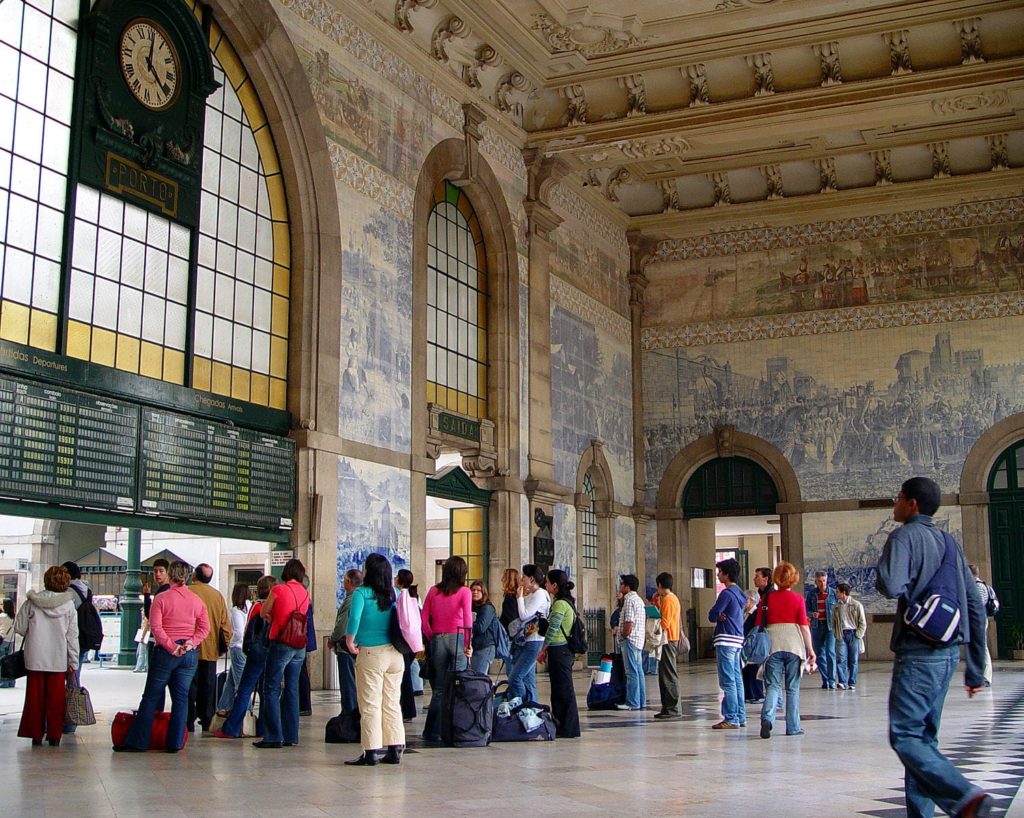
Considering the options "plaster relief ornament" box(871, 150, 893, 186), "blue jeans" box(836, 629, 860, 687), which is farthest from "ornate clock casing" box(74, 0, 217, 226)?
"plaster relief ornament" box(871, 150, 893, 186)

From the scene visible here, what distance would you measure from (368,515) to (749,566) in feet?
92.7

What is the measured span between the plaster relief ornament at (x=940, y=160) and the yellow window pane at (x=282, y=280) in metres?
15.0

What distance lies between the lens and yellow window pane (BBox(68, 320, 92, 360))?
13.3 meters

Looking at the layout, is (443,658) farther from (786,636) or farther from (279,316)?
(279,316)

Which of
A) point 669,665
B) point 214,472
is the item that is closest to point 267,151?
point 214,472

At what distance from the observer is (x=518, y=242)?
76.6 feet

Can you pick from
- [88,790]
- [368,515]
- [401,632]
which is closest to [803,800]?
[401,632]

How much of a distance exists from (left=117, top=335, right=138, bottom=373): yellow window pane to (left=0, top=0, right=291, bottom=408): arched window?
0.02 metres

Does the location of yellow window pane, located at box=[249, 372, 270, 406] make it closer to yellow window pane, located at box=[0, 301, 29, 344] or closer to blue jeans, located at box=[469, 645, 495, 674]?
yellow window pane, located at box=[0, 301, 29, 344]

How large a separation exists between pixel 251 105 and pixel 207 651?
8.26 m

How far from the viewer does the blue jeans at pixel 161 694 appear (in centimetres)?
948

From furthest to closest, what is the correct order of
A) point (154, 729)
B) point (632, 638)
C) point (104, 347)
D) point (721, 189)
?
point (721, 189) < point (104, 347) < point (632, 638) < point (154, 729)

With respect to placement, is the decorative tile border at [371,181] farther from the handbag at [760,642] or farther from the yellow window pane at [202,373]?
the handbag at [760,642]

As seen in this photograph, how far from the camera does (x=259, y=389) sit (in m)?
16.3
